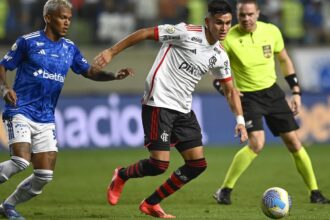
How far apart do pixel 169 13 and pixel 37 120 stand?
13478mm

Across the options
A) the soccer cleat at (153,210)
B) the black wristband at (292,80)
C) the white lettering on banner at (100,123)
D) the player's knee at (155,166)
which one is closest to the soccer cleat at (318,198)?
the black wristband at (292,80)

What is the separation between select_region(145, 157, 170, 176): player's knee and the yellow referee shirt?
7.84 ft

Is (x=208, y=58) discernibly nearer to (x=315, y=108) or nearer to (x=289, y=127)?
(x=289, y=127)

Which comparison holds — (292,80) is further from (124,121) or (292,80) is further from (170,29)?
(124,121)

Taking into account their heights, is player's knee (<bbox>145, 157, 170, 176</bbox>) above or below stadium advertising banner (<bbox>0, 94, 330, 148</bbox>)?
above

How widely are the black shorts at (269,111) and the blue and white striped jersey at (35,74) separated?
300 centimetres

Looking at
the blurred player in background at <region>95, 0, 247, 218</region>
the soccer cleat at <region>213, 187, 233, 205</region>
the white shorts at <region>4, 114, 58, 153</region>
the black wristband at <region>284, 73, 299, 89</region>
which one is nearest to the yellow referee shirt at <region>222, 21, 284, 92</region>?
the black wristband at <region>284, 73, 299, 89</region>

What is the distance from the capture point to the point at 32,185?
28.5ft

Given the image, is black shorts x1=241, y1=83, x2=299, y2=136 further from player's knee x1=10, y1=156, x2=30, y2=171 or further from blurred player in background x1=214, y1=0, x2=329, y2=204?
player's knee x1=10, y1=156, x2=30, y2=171

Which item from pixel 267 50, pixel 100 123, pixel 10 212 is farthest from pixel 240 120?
pixel 100 123

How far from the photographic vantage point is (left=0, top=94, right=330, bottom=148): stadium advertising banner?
18625 mm

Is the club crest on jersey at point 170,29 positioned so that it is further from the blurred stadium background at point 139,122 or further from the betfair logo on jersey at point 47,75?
the blurred stadium background at point 139,122

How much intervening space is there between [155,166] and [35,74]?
1.57 metres

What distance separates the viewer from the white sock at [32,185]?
339 inches
